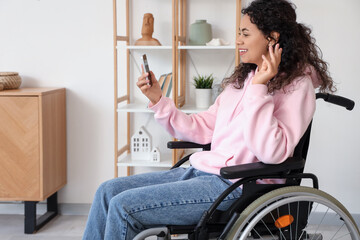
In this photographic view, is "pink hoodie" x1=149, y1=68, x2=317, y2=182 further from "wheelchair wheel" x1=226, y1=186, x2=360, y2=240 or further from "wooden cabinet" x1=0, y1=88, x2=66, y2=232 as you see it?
"wooden cabinet" x1=0, y1=88, x2=66, y2=232

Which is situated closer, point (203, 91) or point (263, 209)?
point (263, 209)

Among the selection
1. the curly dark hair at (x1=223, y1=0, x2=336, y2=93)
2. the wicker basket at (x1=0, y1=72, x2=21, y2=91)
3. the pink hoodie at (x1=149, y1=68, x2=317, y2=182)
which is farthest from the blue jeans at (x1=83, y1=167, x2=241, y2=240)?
the wicker basket at (x1=0, y1=72, x2=21, y2=91)

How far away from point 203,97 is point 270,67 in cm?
127

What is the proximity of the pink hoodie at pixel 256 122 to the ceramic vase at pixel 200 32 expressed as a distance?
0.93 m

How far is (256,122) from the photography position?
154cm

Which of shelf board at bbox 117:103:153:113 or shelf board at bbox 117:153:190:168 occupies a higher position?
shelf board at bbox 117:103:153:113

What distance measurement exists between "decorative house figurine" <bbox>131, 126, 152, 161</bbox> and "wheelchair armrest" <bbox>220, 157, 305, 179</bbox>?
139 centimetres

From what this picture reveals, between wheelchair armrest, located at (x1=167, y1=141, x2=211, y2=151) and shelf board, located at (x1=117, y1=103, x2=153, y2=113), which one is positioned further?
shelf board, located at (x1=117, y1=103, x2=153, y2=113)

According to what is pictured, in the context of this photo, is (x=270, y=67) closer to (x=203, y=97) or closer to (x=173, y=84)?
(x=173, y=84)

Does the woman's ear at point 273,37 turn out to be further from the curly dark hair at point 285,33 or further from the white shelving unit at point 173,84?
the white shelving unit at point 173,84

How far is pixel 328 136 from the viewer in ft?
9.61

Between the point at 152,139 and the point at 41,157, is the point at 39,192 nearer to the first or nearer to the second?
the point at 41,157

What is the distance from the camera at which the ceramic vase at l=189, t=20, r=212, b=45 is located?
2793 millimetres

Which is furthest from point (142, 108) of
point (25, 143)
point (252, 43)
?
point (252, 43)
